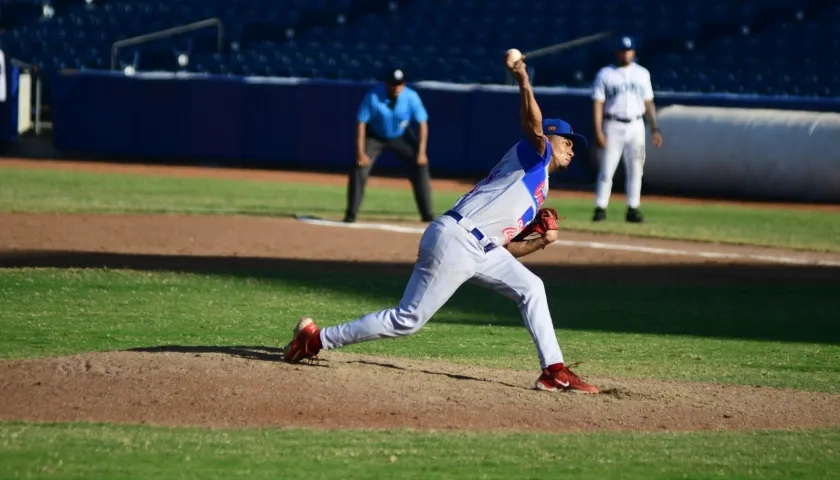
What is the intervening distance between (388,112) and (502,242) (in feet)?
29.7

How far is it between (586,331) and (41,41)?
1004 inches

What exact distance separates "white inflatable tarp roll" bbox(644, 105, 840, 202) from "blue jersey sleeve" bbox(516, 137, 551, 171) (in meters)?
14.1

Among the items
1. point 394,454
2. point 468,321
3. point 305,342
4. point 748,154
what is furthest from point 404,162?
point 394,454

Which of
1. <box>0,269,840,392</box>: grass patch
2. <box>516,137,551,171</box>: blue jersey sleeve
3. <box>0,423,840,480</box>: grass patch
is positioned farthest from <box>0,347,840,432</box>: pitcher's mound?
<box>516,137,551,171</box>: blue jersey sleeve

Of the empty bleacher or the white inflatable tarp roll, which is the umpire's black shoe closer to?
the white inflatable tarp roll

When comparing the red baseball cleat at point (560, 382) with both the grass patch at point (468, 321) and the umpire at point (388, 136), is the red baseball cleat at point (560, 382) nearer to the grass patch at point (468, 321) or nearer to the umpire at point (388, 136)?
the grass patch at point (468, 321)

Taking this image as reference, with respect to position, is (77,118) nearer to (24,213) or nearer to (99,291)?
Answer: (24,213)

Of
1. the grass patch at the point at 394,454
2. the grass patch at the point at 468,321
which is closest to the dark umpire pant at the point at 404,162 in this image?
the grass patch at the point at 468,321

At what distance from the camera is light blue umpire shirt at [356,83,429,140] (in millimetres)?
15500

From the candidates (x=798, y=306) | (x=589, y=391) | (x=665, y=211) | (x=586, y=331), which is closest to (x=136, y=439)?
(x=589, y=391)

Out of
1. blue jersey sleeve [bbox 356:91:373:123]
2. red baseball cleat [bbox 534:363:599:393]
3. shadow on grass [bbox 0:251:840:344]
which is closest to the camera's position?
red baseball cleat [bbox 534:363:599:393]

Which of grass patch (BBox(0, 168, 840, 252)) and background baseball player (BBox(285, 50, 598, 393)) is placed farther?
grass patch (BBox(0, 168, 840, 252))

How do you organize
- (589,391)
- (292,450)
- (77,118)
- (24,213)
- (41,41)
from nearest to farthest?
(292,450) → (589,391) → (24,213) → (77,118) → (41,41)

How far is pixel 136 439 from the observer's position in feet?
18.7
